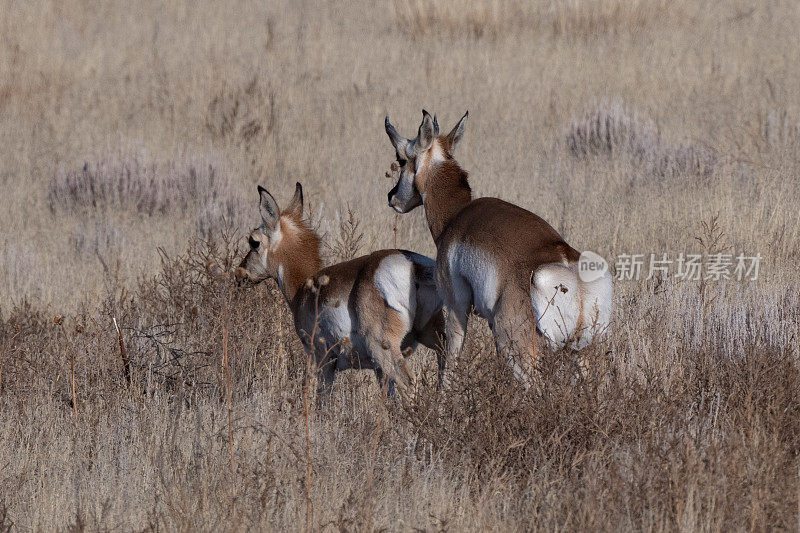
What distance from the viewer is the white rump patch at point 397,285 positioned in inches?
239

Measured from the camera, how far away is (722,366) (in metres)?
5.88

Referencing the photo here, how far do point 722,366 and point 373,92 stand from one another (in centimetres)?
1117

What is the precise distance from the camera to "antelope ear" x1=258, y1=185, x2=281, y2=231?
22.1 feet

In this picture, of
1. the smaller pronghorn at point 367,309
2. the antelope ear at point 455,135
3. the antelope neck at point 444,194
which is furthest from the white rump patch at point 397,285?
the antelope ear at point 455,135

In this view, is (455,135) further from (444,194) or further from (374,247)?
(374,247)

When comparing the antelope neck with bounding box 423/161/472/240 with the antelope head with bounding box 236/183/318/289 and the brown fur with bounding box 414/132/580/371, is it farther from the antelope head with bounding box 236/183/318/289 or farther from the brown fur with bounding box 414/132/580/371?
the antelope head with bounding box 236/183/318/289

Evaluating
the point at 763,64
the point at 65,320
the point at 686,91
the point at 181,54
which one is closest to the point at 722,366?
the point at 65,320

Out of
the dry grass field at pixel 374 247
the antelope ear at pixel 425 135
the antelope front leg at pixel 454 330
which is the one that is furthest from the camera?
the antelope ear at pixel 425 135

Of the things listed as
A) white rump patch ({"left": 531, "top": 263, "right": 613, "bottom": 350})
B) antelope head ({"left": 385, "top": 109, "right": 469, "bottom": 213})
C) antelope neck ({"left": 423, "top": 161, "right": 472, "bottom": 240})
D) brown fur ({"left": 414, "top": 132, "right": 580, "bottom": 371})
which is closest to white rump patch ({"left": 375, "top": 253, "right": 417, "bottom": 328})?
brown fur ({"left": 414, "top": 132, "right": 580, "bottom": 371})

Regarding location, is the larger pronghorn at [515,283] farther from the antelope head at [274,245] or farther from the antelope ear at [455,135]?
the antelope head at [274,245]

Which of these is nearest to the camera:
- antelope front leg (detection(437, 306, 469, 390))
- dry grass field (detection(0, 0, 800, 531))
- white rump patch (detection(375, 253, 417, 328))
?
dry grass field (detection(0, 0, 800, 531))

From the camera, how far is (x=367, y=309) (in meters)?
6.13

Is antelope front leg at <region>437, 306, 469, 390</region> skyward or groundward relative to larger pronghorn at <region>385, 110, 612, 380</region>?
groundward

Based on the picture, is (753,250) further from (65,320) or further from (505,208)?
(65,320)
